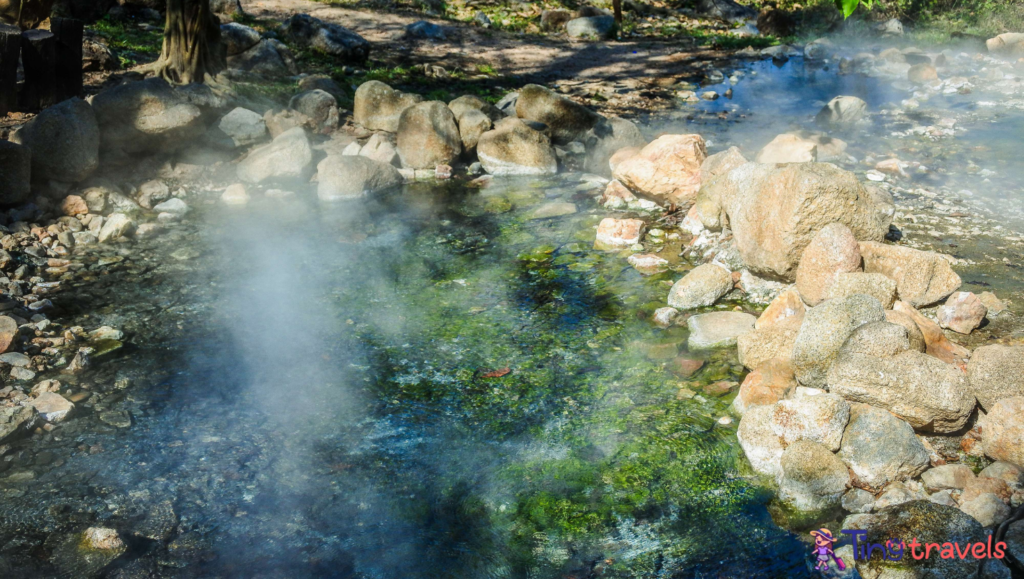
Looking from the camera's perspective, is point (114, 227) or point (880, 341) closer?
point (880, 341)

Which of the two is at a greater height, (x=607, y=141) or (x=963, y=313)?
(x=607, y=141)

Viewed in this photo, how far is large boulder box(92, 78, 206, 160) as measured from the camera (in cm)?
792

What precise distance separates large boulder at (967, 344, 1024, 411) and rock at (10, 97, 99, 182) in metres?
8.15

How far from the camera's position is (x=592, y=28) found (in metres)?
17.0

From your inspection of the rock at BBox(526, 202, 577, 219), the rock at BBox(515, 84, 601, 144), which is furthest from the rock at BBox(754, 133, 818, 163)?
the rock at BBox(515, 84, 601, 144)

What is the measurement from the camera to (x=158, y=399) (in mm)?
4688

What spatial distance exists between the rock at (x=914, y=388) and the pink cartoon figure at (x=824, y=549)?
3.04 feet

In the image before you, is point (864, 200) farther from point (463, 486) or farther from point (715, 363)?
point (463, 486)

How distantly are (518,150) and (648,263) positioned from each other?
318 centimetres

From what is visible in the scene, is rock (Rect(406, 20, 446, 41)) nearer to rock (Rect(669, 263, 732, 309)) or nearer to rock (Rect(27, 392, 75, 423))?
rock (Rect(669, 263, 732, 309))

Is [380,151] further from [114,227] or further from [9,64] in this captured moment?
[9,64]

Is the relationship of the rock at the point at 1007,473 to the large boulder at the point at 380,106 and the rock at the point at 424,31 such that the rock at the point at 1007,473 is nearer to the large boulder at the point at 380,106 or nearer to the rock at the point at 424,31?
the large boulder at the point at 380,106

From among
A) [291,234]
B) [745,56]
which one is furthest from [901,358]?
[745,56]

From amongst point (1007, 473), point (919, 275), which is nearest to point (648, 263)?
point (919, 275)
